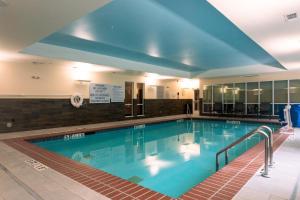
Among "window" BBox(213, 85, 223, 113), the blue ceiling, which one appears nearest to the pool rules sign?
the blue ceiling

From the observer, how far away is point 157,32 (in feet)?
16.6

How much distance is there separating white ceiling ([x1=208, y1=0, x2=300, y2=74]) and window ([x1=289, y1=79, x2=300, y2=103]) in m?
7.03

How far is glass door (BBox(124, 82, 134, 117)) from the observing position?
1074cm

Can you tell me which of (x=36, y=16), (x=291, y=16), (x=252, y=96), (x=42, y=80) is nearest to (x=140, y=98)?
(x=42, y=80)

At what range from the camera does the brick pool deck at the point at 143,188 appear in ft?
7.87

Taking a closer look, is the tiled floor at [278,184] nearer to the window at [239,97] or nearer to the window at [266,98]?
the window at [266,98]

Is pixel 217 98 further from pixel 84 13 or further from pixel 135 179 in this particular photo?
pixel 84 13

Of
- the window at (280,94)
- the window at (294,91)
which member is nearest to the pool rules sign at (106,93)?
the window at (280,94)

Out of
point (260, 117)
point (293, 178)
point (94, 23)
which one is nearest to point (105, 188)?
point (293, 178)

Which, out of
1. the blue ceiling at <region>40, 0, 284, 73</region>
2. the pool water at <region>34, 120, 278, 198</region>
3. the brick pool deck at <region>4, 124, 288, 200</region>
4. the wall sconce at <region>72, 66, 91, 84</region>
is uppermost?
the blue ceiling at <region>40, 0, 284, 73</region>

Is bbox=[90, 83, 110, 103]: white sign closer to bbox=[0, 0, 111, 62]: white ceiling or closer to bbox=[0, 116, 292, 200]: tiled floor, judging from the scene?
bbox=[0, 0, 111, 62]: white ceiling

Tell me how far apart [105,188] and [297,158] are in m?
3.43

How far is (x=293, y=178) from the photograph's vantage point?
9.30 ft

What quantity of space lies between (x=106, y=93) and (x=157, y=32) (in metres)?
5.18
